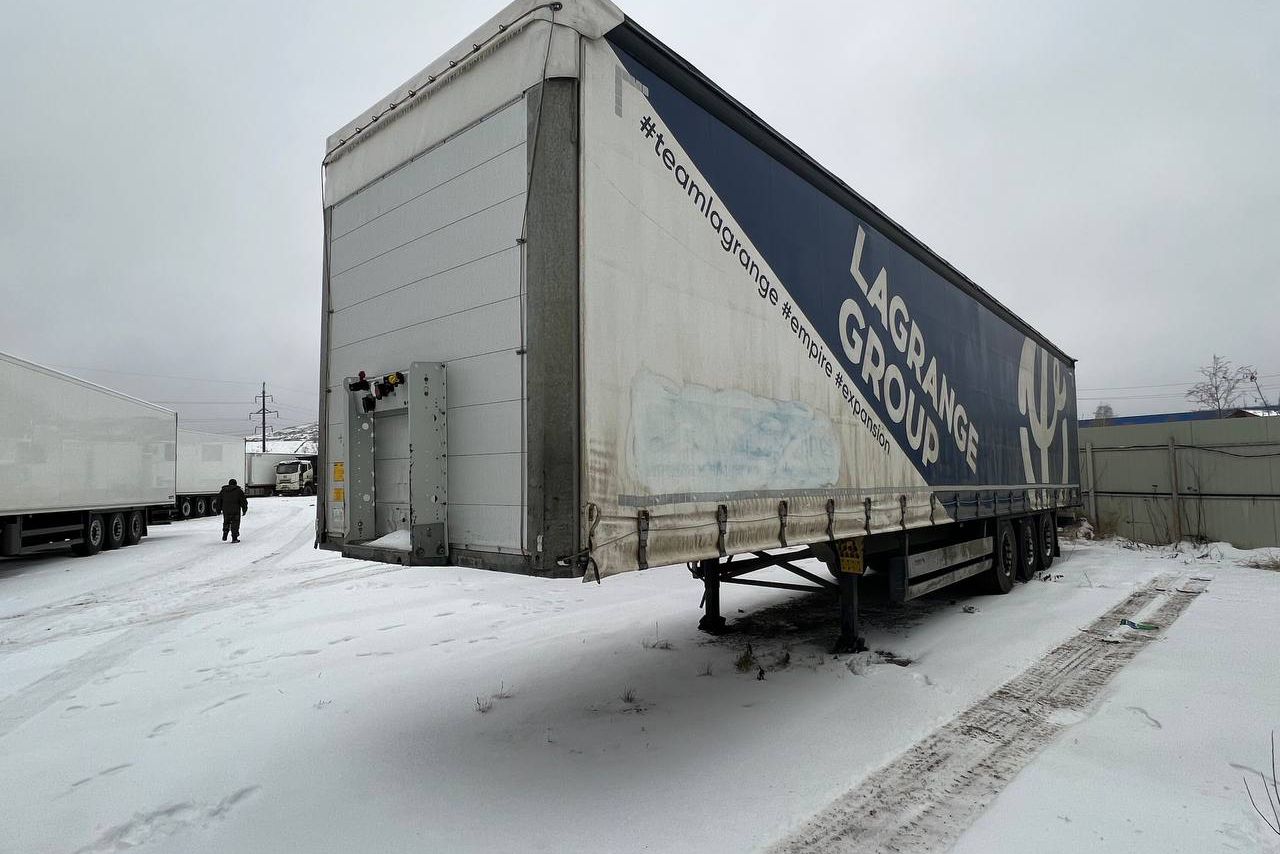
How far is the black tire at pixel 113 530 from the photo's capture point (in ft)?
47.5

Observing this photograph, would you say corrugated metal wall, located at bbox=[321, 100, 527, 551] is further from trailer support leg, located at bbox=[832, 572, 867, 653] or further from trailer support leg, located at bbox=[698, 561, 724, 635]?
trailer support leg, located at bbox=[832, 572, 867, 653]

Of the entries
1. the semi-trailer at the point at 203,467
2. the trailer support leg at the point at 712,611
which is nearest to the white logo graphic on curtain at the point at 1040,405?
the trailer support leg at the point at 712,611

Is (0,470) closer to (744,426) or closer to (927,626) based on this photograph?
(744,426)

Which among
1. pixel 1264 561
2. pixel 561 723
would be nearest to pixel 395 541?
pixel 561 723

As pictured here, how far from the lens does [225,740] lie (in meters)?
4.11

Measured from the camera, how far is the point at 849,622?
6020 millimetres

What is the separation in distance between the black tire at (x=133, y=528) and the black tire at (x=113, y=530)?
1.87 feet

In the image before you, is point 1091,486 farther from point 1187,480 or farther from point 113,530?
point 113,530

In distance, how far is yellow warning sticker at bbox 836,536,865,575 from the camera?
550 cm

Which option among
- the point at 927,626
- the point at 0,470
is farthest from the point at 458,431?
the point at 0,470

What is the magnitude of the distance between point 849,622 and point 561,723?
2897 mm

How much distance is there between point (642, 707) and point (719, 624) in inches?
82.9

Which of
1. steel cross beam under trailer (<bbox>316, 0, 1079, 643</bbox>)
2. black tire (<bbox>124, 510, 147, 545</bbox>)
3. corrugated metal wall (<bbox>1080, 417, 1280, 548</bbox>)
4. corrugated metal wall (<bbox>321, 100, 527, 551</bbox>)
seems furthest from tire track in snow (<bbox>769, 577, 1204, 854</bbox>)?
black tire (<bbox>124, 510, 147, 545</bbox>)

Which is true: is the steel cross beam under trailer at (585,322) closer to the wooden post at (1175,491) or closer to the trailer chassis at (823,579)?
the trailer chassis at (823,579)
